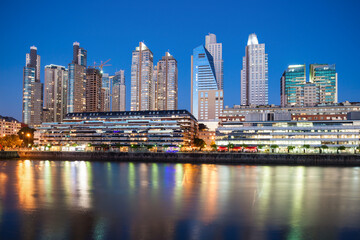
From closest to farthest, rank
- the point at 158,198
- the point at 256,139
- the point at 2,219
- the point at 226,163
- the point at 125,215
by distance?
the point at 2,219 → the point at 125,215 → the point at 158,198 → the point at 226,163 → the point at 256,139

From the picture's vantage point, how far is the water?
3031 cm

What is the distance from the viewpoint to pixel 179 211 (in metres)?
39.8

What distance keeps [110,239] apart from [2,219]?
14237 millimetres

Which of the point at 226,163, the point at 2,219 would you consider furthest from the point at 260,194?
the point at 226,163

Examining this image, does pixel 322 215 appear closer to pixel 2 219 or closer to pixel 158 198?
pixel 158 198

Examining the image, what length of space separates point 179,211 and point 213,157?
97.8 metres

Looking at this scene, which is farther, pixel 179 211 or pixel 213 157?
pixel 213 157

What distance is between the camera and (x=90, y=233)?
96.4 feet

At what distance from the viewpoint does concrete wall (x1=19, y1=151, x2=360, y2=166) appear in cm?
12569

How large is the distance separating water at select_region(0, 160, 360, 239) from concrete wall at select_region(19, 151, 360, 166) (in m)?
65.6

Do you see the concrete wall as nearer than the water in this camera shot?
No

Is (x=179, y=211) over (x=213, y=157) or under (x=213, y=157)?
over

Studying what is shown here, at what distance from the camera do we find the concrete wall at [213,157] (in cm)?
12569

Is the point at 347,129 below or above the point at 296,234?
above
